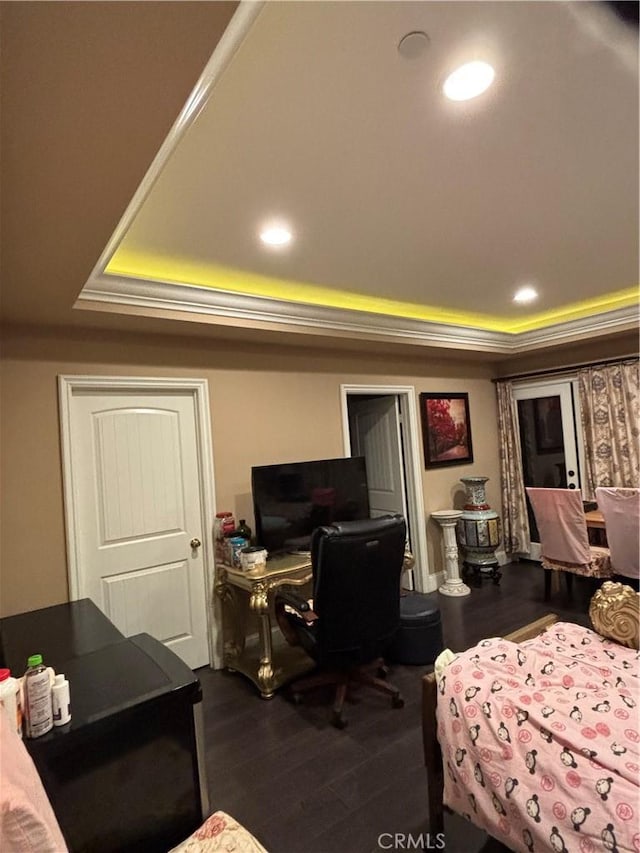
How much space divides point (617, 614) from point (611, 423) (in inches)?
131

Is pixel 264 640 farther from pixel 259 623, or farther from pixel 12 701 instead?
pixel 12 701

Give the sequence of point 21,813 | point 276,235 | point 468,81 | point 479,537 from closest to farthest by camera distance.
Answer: point 21,813 → point 468,81 → point 276,235 → point 479,537

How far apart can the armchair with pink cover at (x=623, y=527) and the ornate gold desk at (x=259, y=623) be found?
8.19 feet

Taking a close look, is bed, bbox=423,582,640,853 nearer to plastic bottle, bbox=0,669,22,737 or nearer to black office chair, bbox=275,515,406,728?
black office chair, bbox=275,515,406,728

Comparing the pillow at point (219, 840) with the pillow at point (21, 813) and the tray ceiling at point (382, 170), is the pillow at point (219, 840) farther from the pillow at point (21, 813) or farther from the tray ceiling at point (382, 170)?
the tray ceiling at point (382, 170)

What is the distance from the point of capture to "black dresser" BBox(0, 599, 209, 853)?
3.76 feet

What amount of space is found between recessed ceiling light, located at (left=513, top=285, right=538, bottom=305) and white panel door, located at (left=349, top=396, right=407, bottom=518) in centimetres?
149

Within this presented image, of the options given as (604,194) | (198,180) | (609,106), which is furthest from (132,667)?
(604,194)

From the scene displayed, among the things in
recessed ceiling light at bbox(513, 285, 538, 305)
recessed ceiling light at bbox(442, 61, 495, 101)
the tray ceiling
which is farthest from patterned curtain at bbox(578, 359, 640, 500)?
recessed ceiling light at bbox(442, 61, 495, 101)

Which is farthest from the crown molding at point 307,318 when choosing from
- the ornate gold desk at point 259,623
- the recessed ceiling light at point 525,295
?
the ornate gold desk at point 259,623

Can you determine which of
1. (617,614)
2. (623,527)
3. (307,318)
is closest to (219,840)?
(617,614)

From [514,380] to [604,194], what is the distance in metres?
3.39

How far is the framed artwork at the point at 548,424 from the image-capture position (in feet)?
16.6

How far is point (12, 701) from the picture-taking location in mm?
1112
